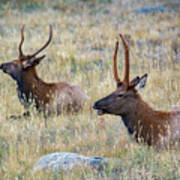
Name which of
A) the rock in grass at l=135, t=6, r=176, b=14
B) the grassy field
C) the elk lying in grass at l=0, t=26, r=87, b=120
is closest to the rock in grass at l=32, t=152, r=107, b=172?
the grassy field

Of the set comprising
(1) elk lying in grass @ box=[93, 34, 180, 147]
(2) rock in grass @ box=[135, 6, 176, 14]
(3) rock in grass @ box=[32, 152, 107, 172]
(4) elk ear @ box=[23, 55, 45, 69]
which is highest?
(2) rock in grass @ box=[135, 6, 176, 14]

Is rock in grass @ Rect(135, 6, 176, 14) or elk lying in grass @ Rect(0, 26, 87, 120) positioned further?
rock in grass @ Rect(135, 6, 176, 14)

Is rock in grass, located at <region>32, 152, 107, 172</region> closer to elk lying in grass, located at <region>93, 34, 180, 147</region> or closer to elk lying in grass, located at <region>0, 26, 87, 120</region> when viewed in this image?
elk lying in grass, located at <region>93, 34, 180, 147</region>

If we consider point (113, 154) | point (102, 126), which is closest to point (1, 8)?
point (102, 126)

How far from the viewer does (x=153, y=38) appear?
15.3 meters

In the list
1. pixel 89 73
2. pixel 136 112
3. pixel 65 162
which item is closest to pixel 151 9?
pixel 89 73

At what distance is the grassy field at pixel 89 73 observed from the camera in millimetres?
6117

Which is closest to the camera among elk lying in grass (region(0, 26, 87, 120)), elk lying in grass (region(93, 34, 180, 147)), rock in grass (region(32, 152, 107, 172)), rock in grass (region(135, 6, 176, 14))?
rock in grass (region(32, 152, 107, 172))

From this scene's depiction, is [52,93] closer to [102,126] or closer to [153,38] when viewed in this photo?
[102,126]

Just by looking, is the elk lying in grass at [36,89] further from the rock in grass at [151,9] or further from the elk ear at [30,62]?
the rock in grass at [151,9]

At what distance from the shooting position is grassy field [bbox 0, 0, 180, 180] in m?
6.12

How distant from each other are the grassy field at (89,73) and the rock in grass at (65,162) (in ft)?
0.36

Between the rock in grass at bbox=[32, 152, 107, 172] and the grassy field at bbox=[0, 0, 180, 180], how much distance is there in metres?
0.11

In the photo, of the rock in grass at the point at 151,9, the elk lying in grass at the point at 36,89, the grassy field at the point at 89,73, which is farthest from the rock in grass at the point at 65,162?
the rock in grass at the point at 151,9
